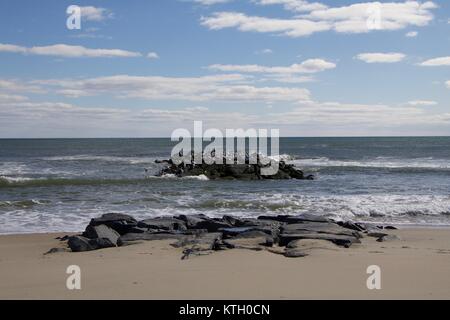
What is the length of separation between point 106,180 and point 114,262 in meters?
21.2

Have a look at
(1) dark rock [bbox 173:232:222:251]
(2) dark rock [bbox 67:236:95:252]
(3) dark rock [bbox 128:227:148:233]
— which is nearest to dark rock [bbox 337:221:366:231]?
(1) dark rock [bbox 173:232:222:251]

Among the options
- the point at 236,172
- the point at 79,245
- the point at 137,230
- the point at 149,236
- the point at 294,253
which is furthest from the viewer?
the point at 236,172

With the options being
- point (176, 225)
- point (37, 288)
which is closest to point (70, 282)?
point (37, 288)

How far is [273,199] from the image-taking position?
1920 cm

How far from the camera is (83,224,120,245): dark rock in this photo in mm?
9625

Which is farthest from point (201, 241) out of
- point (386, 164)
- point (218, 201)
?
point (386, 164)

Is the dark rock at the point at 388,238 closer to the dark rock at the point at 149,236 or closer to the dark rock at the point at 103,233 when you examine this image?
the dark rock at the point at 149,236

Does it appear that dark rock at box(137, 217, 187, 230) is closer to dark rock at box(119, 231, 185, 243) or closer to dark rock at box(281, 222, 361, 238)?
dark rock at box(119, 231, 185, 243)

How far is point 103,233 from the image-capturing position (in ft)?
32.2

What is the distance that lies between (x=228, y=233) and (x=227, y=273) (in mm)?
3131

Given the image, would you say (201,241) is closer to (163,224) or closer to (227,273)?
(163,224)

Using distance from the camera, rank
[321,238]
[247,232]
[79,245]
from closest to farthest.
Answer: [79,245] < [321,238] < [247,232]

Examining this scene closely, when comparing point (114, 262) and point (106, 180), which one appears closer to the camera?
point (114, 262)
